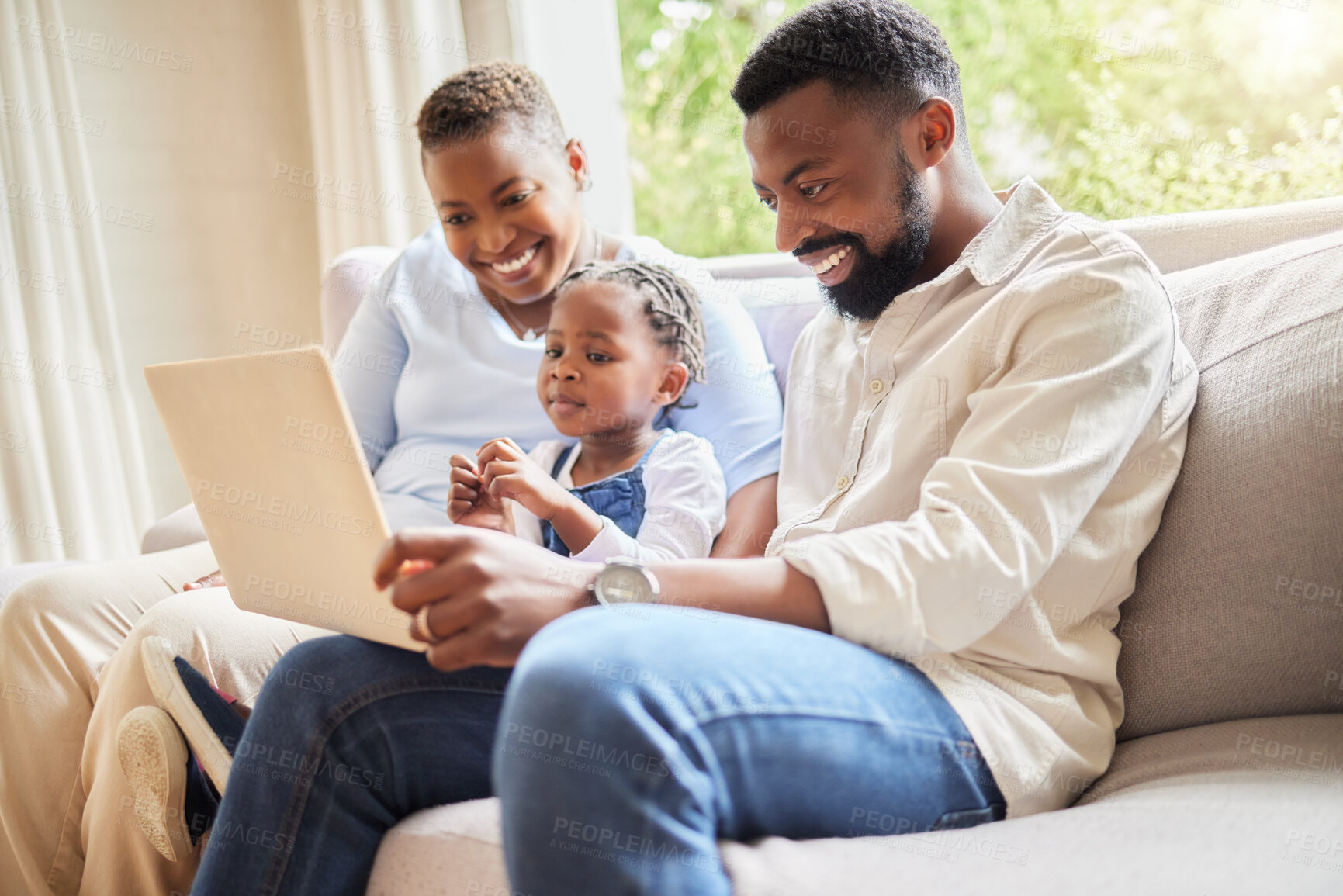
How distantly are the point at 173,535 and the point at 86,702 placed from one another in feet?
1.28

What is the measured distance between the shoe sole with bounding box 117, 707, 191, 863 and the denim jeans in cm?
23

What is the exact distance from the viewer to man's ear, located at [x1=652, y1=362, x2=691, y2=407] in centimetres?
142

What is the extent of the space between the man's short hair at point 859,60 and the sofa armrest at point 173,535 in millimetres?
Result: 1200

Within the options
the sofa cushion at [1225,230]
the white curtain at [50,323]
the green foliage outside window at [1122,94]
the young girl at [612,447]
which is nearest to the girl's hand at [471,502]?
the young girl at [612,447]

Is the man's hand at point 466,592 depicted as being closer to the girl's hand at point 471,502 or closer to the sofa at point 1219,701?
the sofa at point 1219,701

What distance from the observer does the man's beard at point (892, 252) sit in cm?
107

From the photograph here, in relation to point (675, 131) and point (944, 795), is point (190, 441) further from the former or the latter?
point (675, 131)

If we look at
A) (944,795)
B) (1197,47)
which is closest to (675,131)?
(1197,47)

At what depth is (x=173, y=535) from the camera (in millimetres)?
1654

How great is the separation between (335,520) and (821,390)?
0.64 metres

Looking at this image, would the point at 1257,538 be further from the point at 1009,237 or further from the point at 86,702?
the point at 86,702

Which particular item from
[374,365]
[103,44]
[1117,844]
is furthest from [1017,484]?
[103,44]

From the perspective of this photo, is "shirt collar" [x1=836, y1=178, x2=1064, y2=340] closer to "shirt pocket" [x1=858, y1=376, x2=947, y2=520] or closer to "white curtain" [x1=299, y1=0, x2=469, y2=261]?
"shirt pocket" [x1=858, y1=376, x2=947, y2=520]

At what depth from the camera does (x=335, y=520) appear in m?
0.85
